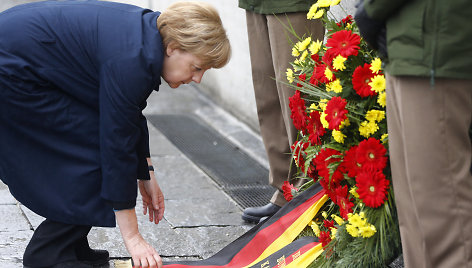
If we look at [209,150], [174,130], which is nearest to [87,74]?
[209,150]

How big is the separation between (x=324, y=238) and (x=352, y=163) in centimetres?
35

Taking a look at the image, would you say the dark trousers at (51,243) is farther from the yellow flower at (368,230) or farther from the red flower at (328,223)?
the yellow flower at (368,230)

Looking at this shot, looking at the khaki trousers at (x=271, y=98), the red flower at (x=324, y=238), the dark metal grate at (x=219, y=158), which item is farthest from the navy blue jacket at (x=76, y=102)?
the dark metal grate at (x=219, y=158)

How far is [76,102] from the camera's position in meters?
2.76

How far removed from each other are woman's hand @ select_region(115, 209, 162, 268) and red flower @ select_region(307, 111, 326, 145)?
2.55 ft

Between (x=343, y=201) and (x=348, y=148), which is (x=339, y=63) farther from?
(x=343, y=201)

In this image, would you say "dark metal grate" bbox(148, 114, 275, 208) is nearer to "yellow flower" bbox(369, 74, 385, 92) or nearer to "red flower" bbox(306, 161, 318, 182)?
"red flower" bbox(306, 161, 318, 182)

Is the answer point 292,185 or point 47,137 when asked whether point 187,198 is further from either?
point 47,137

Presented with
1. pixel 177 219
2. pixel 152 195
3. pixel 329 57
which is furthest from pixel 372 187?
pixel 177 219

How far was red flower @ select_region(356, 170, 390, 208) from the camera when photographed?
246cm

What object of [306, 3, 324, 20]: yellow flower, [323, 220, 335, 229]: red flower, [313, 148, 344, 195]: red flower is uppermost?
[306, 3, 324, 20]: yellow flower

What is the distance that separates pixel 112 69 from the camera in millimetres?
2490

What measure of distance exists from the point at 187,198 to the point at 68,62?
1.60m

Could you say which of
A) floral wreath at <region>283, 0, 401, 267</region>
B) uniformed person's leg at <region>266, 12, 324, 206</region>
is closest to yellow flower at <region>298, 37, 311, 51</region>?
floral wreath at <region>283, 0, 401, 267</region>
